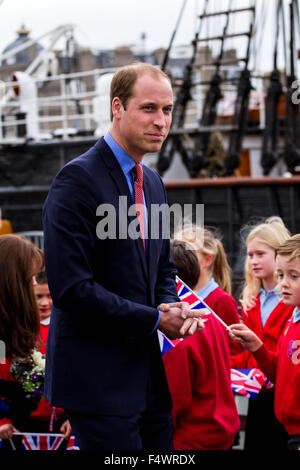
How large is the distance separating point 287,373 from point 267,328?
2.50 feet

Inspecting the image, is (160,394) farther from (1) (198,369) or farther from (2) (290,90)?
(2) (290,90)

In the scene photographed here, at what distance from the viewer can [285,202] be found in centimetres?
755

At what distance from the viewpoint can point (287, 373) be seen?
8.46 ft

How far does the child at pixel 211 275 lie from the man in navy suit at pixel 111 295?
1.26 metres

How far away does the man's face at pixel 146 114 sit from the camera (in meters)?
1.97

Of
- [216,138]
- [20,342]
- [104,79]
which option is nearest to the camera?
[20,342]

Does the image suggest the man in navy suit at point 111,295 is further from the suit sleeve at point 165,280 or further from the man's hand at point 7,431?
the man's hand at point 7,431

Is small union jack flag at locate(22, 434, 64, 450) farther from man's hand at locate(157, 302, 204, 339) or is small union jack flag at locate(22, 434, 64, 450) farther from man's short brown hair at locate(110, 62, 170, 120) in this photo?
man's short brown hair at locate(110, 62, 170, 120)

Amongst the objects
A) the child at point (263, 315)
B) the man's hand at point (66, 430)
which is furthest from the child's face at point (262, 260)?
the man's hand at point (66, 430)

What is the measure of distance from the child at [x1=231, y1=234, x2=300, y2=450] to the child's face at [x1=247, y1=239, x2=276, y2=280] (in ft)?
2.55

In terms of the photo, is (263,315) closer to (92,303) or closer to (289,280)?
(289,280)

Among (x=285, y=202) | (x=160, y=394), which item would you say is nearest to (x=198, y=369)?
(x=160, y=394)

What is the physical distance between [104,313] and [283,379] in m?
1.08

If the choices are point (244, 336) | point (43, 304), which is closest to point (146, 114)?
point (244, 336)
